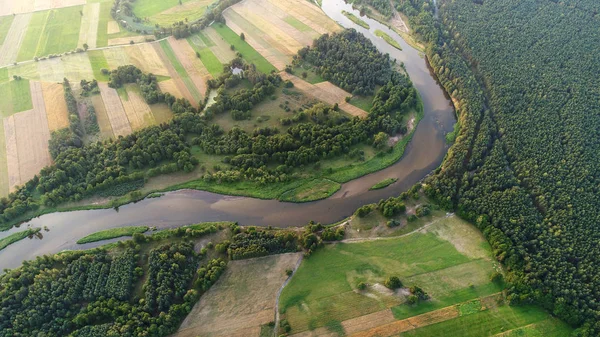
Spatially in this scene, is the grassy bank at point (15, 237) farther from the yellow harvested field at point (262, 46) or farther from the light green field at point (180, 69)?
the yellow harvested field at point (262, 46)

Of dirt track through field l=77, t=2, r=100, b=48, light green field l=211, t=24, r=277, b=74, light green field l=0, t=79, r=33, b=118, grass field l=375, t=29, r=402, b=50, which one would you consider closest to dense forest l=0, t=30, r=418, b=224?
light green field l=211, t=24, r=277, b=74

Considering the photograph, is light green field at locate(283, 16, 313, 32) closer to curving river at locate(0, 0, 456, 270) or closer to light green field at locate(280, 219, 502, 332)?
curving river at locate(0, 0, 456, 270)

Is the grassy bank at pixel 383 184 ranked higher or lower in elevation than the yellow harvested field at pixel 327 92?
lower

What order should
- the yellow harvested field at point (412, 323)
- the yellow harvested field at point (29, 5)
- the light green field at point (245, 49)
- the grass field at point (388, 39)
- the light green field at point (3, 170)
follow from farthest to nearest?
the yellow harvested field at point (29, 5) → the grass field at point (388, 39) → the light green field at point (245, 49) → the light green field at point (3, 170) → the yellow harvested field at point (412, 323)

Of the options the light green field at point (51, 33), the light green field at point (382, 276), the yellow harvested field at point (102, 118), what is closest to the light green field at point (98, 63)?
the light green field at point (51, 33)

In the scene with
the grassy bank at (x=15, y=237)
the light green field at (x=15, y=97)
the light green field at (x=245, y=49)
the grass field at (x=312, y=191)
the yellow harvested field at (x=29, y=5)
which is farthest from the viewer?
the yellow harvested field at (x=29, y=5)

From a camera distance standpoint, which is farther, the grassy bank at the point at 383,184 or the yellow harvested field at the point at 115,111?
the yellow harvested field at the point at 115,111

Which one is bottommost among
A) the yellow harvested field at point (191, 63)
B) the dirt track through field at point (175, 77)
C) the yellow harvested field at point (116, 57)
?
the yellow harvested field at point (116, 57)
